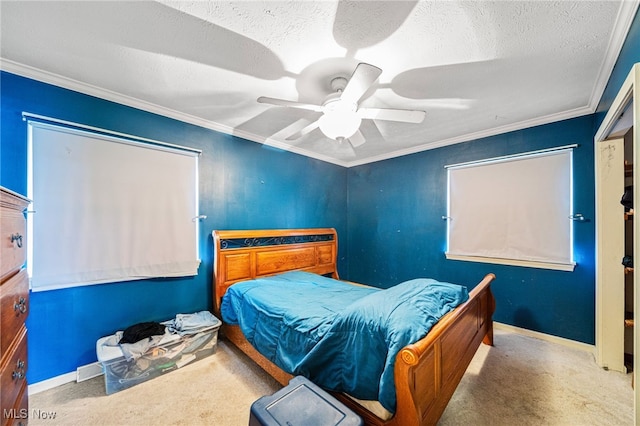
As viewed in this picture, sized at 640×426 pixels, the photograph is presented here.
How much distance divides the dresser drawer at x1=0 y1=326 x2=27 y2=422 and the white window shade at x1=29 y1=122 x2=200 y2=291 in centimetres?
100

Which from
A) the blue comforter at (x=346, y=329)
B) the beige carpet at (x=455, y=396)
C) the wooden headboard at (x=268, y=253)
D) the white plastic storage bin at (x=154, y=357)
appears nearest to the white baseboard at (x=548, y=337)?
the beige carpet at (x=455, y=396)

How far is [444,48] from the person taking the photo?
1.57 metres

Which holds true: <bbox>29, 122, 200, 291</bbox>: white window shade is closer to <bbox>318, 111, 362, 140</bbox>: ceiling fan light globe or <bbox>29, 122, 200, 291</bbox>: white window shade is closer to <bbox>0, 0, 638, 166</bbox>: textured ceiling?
<bbox>0, 0, 638, 166</bbox>: textured ceiling

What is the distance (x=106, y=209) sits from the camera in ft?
7.00

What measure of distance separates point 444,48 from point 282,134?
2.03 m

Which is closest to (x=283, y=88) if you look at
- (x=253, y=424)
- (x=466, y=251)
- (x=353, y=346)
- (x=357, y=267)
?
(x=353, y=346)

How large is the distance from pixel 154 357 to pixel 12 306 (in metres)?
1.28

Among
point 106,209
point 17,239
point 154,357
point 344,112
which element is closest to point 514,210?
point 344,112

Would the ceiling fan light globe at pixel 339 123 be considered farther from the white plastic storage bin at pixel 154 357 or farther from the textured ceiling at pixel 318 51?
the white plastic storage bin at pixel 154 357

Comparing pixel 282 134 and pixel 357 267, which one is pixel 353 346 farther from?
pixel 357 267

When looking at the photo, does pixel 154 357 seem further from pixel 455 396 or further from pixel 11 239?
pixel 455 396

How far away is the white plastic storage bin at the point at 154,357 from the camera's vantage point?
1.84 meters

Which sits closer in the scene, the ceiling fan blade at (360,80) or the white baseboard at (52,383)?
the ceiling fan blade at (360,80)

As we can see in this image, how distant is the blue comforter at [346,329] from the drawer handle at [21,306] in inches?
52.0
